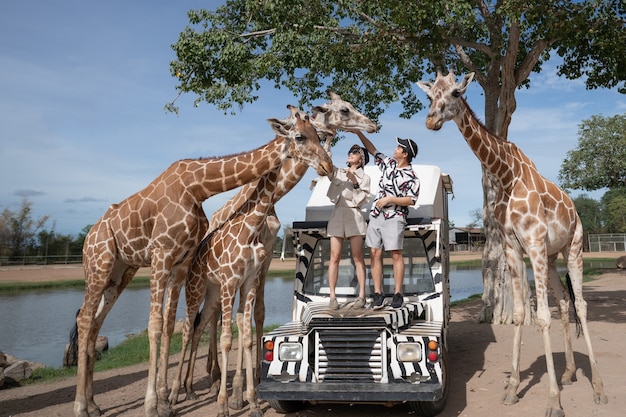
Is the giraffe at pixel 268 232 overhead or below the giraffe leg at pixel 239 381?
overhead

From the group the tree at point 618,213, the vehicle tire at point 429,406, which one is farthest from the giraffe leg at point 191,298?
the tree at point 618,213

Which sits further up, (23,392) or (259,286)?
(259,286)

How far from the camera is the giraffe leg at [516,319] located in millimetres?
6422

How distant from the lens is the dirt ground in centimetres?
625

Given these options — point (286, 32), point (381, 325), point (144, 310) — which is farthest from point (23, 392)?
point (144, 310)

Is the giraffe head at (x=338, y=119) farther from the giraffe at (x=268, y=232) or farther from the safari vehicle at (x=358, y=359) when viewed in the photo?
the safari vehicle at (x=358, y=359)

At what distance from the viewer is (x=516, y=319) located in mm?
6551

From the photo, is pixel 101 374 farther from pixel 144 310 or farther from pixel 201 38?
pixel 144 310

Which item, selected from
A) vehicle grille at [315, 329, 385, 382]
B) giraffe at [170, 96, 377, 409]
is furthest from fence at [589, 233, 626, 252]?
vehicle grille at [315, 329, 385, 382]

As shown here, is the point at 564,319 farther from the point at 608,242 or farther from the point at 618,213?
the point at 618,213

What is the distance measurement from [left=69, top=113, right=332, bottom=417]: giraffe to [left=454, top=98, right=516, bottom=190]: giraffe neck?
1779 mm

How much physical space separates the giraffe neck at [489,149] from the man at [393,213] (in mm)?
742

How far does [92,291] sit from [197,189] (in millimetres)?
1889

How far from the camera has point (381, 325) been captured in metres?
5.51
